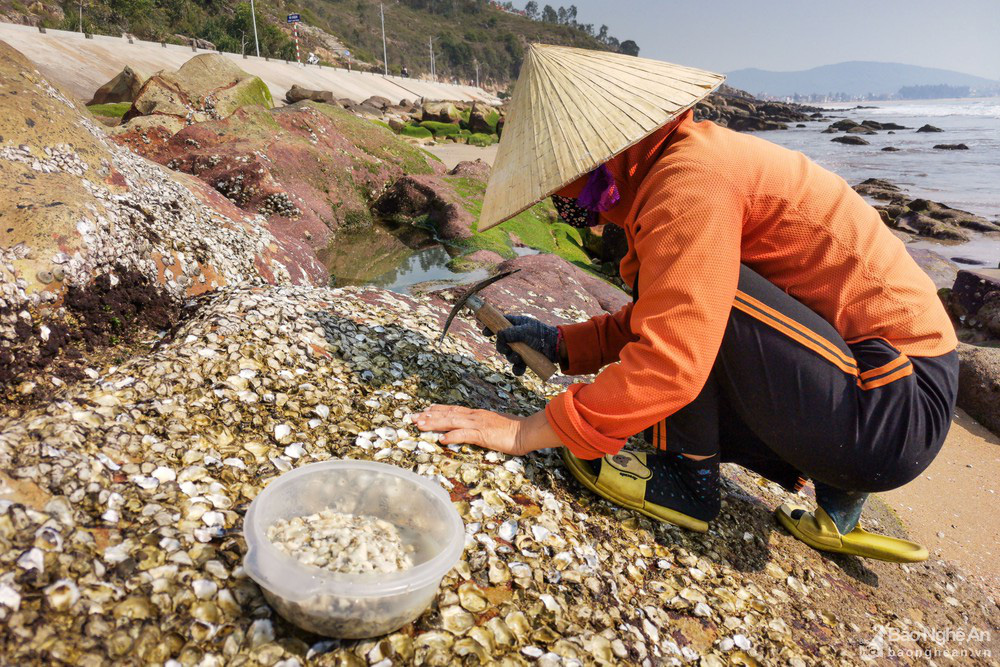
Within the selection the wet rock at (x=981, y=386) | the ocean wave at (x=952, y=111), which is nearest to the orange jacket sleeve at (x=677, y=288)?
the wet rock at (x=981, y=386)

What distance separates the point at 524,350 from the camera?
3.09 m

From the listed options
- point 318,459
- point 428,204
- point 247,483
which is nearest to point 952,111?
point 428,204

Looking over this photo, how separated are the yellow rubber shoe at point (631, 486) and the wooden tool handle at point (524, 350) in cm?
51

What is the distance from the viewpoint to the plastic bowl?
161 centimetres

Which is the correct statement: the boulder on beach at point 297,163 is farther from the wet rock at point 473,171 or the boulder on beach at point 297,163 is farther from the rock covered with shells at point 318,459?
the rock covered with shells at point 318,459

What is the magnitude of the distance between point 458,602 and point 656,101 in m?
2.01

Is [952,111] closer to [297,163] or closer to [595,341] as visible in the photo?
[297,163]

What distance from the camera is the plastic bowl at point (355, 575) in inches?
63.5

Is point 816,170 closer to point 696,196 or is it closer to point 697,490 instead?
point 696,196

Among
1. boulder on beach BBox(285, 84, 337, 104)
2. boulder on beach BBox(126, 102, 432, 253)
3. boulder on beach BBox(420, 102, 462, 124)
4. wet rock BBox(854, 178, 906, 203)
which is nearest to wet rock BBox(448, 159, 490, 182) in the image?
boulder on beach BBox(126, 102, 432, 253)

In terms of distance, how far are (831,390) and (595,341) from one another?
4.23ft

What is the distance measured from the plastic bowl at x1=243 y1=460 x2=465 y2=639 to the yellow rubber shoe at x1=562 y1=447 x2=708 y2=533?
1.08 meters

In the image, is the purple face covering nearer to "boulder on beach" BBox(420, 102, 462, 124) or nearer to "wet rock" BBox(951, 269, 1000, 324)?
"wet rock" BBox(951, 269, 1000, 324)

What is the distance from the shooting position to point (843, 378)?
7.61ft
